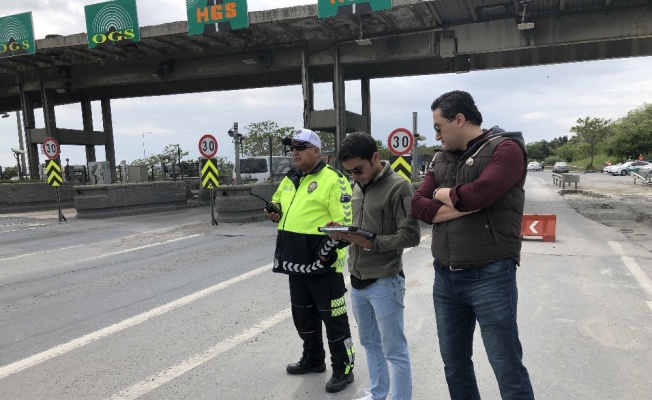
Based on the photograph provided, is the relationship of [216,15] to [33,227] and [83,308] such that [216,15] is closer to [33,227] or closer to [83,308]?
[33,227]

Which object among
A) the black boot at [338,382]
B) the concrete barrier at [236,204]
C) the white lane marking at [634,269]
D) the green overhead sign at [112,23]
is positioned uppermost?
the green overhead sign at [112,23]

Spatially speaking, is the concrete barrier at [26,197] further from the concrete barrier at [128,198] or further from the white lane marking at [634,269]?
the white lane marking at [634,269]

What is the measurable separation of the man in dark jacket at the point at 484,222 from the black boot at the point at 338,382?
1353mm

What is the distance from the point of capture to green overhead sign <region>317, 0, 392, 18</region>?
14.5 metres

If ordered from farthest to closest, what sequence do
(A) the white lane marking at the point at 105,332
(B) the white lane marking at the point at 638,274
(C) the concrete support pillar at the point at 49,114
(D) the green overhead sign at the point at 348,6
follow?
(C) the concrete support pillar at the point at 49,114 < (D) the green overhead sign at the point at 348,6 < (B) the white lane marking at the point at 638,274 < (A) the white lane marking at the point at 105,332

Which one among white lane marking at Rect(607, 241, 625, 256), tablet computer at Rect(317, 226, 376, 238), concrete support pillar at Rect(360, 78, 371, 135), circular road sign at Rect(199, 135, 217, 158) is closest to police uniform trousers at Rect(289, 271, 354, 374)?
tablet computer at Rect(317, 226, 376, 238)

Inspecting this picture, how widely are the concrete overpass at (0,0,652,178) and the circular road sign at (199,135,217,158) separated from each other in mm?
5899

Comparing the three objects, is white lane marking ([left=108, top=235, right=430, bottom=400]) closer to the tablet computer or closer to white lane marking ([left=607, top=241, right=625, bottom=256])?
the tablet computer

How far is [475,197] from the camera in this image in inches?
82.3

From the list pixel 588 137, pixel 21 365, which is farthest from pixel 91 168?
pixel 588 137

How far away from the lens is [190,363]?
3.80m

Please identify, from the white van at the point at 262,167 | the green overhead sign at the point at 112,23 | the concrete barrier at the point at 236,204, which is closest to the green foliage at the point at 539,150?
the white van at the point at 262,167

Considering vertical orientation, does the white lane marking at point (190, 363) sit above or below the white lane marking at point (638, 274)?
above

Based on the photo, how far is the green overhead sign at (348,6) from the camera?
14.5m
